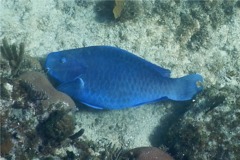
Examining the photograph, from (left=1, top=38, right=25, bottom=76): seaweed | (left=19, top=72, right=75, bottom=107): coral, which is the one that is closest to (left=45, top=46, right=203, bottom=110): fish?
(left=19, top=72, right=75, bottom=107): coral

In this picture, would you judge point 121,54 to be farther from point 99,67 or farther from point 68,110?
point 68,110

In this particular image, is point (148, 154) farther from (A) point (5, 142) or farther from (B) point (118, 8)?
(B) point (118, 8)

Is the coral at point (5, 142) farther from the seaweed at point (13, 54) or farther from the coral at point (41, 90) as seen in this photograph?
the seaweed at point (13, 54)

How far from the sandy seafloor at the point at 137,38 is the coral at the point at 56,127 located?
901 mm

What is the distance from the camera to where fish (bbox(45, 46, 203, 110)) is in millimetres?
4668

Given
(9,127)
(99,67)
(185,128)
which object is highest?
(99,67)

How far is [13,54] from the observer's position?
15.6 ft

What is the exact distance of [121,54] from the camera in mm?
4680

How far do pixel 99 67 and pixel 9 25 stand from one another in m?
→ 1.72

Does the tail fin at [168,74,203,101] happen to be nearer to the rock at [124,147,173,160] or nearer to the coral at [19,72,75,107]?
the rock at [124,147,173,160]

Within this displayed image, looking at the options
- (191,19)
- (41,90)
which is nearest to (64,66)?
(41,90)

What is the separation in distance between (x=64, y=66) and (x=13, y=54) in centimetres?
71

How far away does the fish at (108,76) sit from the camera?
467 cm

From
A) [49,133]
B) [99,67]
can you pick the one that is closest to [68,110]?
[49,133]
